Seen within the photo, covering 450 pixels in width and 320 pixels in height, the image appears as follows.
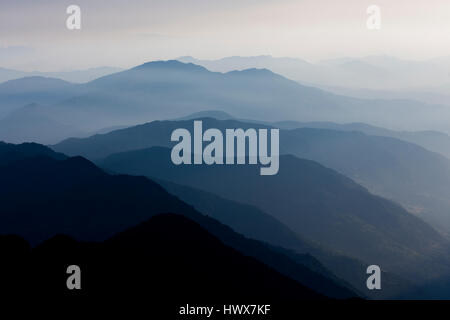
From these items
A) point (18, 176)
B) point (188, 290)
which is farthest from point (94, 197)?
point (188, 290)

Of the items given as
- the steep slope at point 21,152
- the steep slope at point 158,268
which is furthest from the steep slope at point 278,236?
the steep slope at point 158,268

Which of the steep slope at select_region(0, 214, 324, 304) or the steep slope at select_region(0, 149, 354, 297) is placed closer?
the steep slope at select_region(0, 214, 324, 304)

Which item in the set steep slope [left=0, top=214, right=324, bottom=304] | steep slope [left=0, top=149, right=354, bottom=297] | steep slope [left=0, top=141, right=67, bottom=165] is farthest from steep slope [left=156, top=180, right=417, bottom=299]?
steep slope [left=0, top=214, right=324, bottom=304]

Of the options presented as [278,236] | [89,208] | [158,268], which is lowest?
[158,268]

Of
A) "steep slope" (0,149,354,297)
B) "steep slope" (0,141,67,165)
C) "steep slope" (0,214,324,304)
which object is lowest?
"steep slope" (0,214,324,304)

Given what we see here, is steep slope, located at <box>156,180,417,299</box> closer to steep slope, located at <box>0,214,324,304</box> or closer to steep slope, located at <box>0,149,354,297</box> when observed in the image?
steep slope, located at <box>0,149,354,297</box>

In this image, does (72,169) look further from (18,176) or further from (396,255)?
(396,255)

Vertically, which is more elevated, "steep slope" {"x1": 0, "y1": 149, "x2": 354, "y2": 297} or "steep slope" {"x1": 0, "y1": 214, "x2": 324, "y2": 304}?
"steep slope" {"x1": 0, "y1": 149, "x2": 354, "y2": 297}

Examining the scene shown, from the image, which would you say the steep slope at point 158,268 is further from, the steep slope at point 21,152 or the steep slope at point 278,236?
the steep slope at point 21,152

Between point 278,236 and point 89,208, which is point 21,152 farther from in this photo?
point 278,236

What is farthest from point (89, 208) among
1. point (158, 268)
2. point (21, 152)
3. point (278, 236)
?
point (278, 236)
